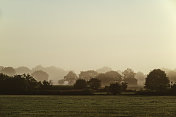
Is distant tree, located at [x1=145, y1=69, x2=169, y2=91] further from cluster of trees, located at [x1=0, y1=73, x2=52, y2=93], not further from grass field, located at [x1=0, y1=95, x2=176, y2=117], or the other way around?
grass field, located at [x1=0, y1=95, x2=176, y2=117]

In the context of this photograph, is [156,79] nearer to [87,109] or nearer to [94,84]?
[94,84]

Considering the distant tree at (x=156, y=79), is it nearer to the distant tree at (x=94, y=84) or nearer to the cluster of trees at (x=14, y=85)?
the distant tree at (x=94, y=84)

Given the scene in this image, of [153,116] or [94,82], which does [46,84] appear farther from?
[153,116]

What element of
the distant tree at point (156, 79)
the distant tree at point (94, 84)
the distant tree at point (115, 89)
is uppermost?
the distant tree at point (156, 79)

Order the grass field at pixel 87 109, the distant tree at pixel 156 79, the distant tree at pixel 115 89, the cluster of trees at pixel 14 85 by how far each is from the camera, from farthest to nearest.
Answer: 1. the distant tree at pixel 156 79
2. the cluster of trees at pixel 14 85
3. the distant tree at pixel 115 89
4. the grass field at pixel 87 109

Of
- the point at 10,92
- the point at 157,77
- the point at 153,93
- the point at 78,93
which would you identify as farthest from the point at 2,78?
the point at 157,77

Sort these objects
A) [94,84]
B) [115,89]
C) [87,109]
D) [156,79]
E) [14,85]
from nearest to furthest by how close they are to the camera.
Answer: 1. [87,109]
2. [115,89]
3. [14,85]
4. [94,84]
5. [156,79]

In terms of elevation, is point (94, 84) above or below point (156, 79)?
below

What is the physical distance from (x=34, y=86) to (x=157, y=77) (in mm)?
72747

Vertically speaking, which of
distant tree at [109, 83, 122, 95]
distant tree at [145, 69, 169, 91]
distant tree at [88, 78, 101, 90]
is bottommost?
distant tree at [109, 83, 122, 95]

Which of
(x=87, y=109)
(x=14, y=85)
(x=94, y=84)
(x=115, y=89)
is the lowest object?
(x=87, y=109)

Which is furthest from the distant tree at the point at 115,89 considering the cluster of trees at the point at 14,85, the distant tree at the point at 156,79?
the distant tree at the point at 156,79

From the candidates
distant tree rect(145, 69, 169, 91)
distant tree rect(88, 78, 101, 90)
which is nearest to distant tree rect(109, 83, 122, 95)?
distant tree rect(88, 78, 101, 90)

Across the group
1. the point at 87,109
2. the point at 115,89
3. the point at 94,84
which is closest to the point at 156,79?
the point at 94,84
